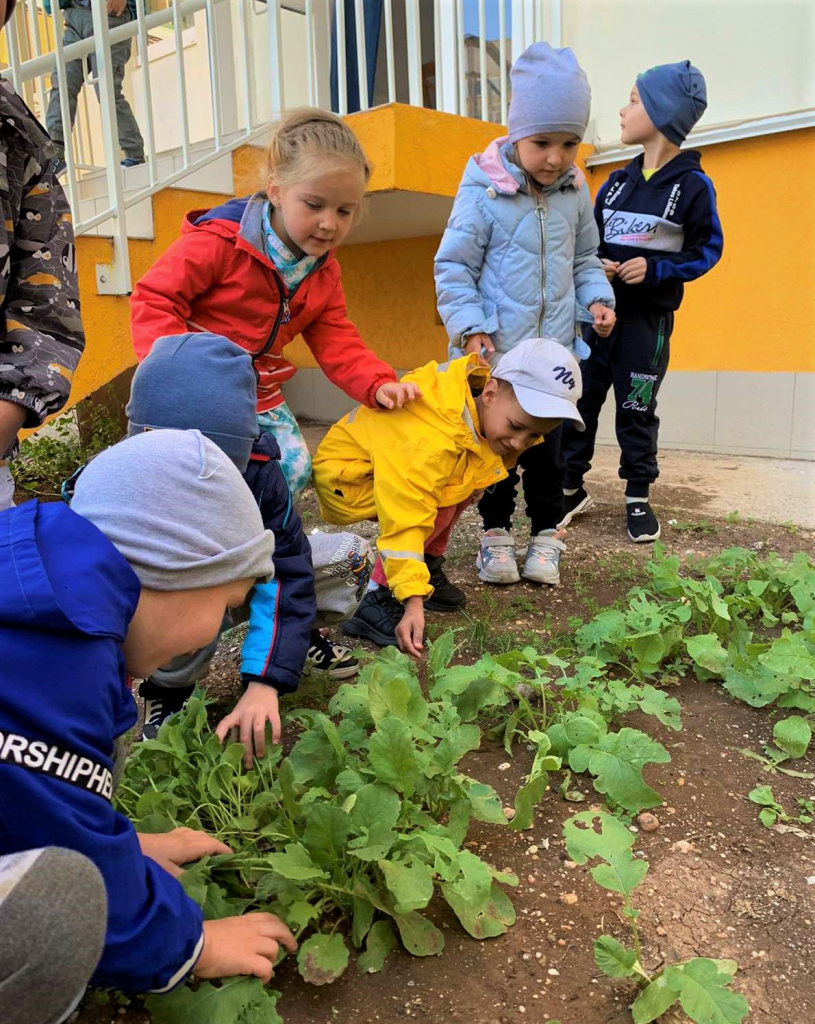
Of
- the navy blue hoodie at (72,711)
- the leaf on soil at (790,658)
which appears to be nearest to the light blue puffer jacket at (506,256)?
the leaf on soil at (790,658)

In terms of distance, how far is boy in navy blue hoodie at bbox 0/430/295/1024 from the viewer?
2.65ft

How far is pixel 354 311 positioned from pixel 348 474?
467 centimetres

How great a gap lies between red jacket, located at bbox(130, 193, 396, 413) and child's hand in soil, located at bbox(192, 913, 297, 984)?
4.26 ft

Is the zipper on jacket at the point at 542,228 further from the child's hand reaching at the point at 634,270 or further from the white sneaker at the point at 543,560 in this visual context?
the white sneaker at the point at 543,560

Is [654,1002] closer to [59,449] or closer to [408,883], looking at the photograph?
[408,883]

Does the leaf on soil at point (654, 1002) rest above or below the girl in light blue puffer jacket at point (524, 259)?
below

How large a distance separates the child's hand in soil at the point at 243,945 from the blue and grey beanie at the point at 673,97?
3219 millimetres

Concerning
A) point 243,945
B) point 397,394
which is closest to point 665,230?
point 397,394

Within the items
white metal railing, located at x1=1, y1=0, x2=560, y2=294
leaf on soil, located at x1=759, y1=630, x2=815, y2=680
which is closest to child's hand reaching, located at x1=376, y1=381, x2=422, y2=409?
leaf on soil, located at x1=759, y1=630, x2=815, y2=680

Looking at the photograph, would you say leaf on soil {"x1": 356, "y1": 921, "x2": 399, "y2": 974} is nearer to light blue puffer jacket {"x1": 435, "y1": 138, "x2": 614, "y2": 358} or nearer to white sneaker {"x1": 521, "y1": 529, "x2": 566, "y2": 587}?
white sneaker {"x1": 521, "y1": 529, "x2": 566, "y2": 587}

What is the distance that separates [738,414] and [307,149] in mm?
3866

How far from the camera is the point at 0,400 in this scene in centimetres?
142

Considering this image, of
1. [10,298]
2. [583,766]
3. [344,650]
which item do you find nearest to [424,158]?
[344,650]

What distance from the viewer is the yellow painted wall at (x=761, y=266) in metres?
4.88
